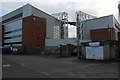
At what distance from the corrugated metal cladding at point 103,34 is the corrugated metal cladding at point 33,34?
22.1 m

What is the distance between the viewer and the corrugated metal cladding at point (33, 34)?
47.8 meters

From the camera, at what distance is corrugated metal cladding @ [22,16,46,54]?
47781mm

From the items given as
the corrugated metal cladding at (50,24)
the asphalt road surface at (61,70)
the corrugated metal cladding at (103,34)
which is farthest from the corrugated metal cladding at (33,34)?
the asphalt road surface at (61,70)

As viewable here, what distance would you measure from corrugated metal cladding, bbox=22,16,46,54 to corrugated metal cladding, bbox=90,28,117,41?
22052 millimetres

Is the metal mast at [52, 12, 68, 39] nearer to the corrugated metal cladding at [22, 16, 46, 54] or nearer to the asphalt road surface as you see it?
the corrugated metal cladding at [22, 16, 46, 54]

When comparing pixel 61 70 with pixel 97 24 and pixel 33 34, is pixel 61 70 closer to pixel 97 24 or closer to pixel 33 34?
pixel 33 34

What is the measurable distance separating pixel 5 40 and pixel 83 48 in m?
50.2

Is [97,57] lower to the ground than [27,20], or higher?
lower

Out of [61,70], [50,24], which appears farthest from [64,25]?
[61,70]

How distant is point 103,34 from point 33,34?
2849 cm

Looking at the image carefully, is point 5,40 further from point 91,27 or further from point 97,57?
point 97,57

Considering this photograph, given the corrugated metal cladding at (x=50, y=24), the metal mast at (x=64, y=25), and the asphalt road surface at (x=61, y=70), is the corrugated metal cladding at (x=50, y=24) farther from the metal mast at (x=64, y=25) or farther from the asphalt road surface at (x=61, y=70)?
the asphalt road surface at (x=61, y=70)

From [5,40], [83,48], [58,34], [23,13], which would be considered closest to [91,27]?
[58,34]

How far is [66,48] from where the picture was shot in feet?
100
